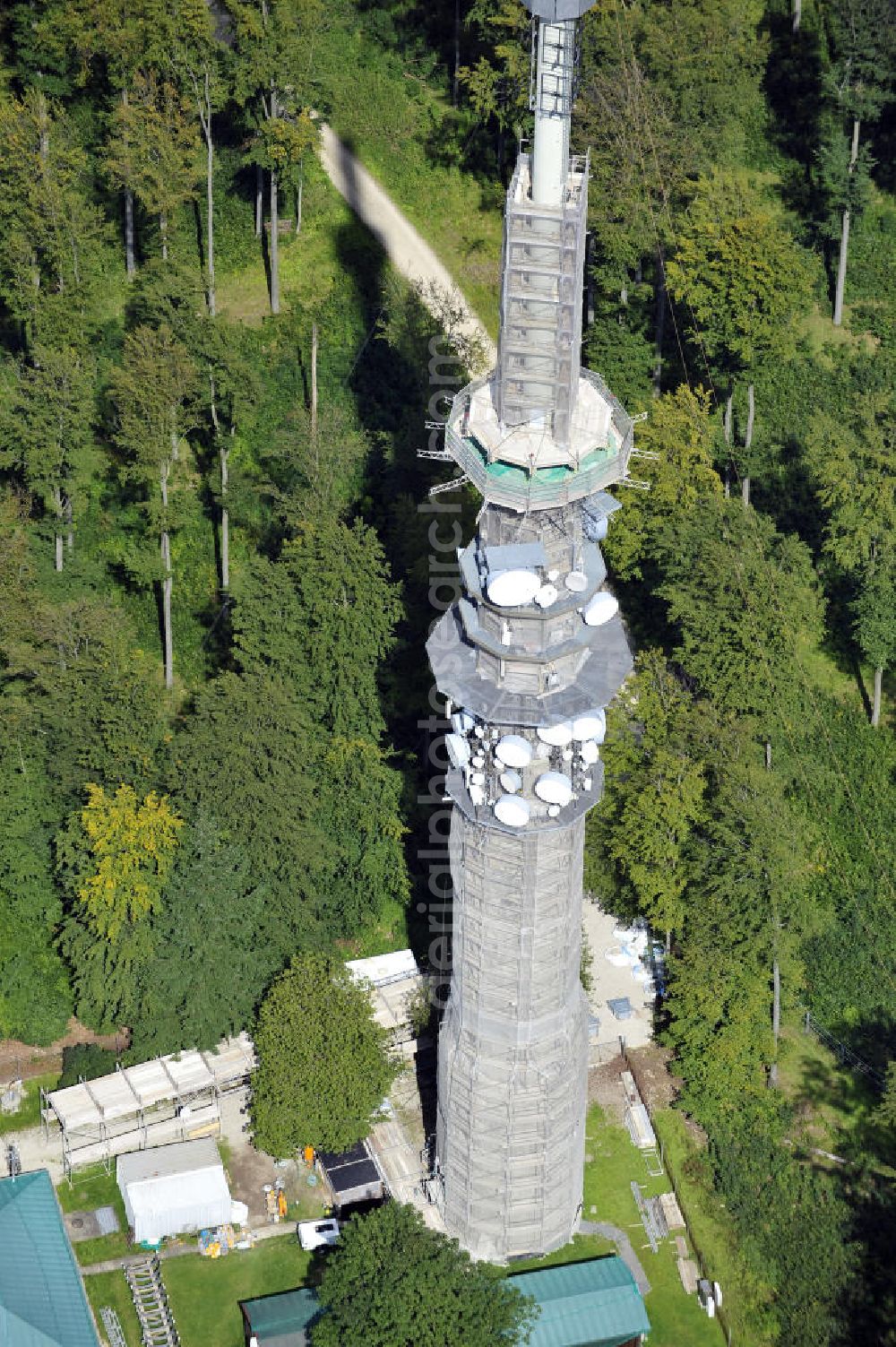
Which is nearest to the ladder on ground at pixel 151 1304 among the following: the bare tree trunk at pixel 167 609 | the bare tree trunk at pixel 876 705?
the bare tree trunk at pixel 167 609

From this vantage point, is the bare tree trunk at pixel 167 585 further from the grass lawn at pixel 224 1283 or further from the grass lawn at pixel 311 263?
the grass lawn at pixel 224 1283

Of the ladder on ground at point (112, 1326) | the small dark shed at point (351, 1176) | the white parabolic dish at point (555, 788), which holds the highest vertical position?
the white parabolic dish at point (555, 788)

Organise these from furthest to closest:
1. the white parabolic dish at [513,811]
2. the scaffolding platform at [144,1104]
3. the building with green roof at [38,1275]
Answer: the scaffolding platform at [144,1104] < the building with green roof at [38,1275] < the white parabolic dish at [513,811]

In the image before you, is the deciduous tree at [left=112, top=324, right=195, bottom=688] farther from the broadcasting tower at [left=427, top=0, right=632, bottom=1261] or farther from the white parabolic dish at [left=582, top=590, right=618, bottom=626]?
the white parabolic dish at [left=582, top=590, right=618, bottom=626]

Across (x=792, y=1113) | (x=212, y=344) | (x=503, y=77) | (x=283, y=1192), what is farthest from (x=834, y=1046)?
(x=503, y=77)

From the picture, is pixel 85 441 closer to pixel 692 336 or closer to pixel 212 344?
pixel 212 344

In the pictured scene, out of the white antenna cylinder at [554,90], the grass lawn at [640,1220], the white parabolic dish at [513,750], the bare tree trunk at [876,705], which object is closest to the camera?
the white antenna cylinder at [554,90]

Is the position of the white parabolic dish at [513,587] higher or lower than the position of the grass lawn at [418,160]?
higher
